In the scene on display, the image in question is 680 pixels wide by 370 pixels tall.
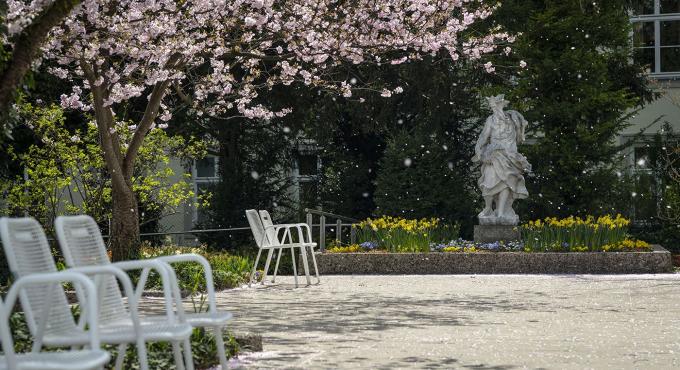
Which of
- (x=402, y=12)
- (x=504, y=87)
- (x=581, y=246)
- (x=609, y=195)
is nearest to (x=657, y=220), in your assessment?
(x=609, y=195)

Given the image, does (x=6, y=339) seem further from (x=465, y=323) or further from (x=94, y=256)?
(x=465, y=323)

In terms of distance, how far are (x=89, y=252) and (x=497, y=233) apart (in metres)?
14.5

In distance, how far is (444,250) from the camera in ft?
63.8

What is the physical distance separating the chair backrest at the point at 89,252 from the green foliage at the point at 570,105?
18.0 meters

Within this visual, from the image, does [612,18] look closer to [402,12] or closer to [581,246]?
[581,246]

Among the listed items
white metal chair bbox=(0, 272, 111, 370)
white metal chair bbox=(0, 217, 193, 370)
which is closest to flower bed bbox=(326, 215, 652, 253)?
white metal chair bbox=(0, 217, 193, 370)

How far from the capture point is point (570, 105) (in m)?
23.7

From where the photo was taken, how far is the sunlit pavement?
798 centimetres

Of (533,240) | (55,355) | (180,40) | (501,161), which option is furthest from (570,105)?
(55,355)

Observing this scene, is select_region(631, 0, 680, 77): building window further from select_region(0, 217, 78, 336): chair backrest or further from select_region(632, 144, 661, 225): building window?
select_region(0, 217, 78, 336): chair backrest

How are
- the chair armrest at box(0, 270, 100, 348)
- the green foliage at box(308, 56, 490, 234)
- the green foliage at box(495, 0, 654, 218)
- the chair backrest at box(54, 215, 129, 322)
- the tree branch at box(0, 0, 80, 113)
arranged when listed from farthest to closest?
the green foliage at box(308, 56, 490, 234) < the green foliage at box(495, 0, 654, 218) < the tree branch at box(0, 0, 80, 113) < the chair backrest at box(54, 215, 129, 322) < the chair armrest at box(0, 270, 100, 348)

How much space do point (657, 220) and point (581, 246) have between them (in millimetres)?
5435

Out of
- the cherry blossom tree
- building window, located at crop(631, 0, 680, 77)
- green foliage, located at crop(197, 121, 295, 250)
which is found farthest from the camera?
building window, located at crop(631, 0, 680, 77)

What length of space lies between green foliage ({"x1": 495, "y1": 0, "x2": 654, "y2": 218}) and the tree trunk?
403 inches
